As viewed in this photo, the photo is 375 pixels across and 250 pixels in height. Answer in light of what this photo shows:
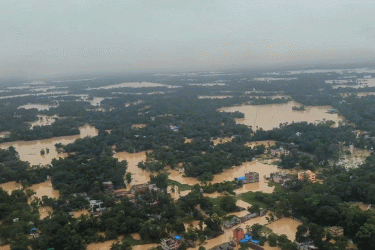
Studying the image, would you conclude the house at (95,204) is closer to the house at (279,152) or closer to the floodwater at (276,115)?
the house at (279,152)

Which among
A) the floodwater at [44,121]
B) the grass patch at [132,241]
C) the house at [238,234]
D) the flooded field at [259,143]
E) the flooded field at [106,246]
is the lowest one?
the flooded field at [106,246]

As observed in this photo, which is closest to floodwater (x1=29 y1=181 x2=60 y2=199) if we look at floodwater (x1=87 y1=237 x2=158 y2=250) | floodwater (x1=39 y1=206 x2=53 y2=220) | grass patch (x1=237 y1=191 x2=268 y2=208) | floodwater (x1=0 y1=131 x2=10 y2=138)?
floodwater (x1=39 y1=206 x2=53 y2=220)

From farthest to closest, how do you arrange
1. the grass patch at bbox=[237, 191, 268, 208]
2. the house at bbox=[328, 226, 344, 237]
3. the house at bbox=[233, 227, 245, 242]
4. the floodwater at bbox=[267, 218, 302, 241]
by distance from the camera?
the grass patch at bbox=[237, 191, 268, 208] < the floodwater at bbox=[267, 218, 302, 241] < the house at bbox=[233, 227, 245, 242] < the house at bbox=[328, 226, 344, 237]

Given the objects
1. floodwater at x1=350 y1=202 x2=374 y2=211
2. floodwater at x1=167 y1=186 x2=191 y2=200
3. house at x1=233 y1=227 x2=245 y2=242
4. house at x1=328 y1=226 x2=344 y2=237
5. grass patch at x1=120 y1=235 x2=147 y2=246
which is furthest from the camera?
floodwater at x1=167 y1=186 x2=191 y2=200

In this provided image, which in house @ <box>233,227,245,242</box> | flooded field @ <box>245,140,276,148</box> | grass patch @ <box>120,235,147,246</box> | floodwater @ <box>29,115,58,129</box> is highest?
floodwater @ <box>29,115,58,129</box>

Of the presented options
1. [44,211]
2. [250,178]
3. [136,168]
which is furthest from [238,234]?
[136,168]

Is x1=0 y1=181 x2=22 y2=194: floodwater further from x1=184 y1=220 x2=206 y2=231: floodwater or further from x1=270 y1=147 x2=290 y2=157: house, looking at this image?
x1=270 y1=147 x2=290 y2=157: house

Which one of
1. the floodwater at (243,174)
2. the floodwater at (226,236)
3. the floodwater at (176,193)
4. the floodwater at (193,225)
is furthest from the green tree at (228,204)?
the floodwater at (176,193)
